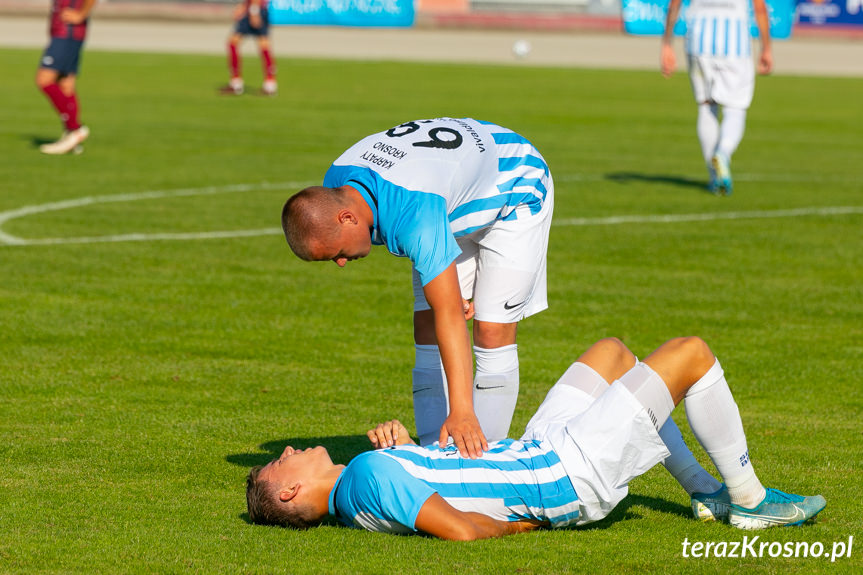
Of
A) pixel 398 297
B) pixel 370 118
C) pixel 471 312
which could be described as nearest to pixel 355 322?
pixel 398 297

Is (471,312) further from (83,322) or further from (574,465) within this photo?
(83,322)

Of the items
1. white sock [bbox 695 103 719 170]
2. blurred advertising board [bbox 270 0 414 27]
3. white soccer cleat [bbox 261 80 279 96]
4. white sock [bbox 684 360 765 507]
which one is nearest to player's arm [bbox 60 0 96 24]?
white sock [bbox 695 103 719 170]

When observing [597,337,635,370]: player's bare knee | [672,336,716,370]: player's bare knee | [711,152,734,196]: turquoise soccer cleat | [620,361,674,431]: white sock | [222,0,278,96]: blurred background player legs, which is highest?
[672,336,716,370]: player's bare knee

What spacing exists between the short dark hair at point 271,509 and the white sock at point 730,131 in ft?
33.3

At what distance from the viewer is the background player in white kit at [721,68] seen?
47.5ft

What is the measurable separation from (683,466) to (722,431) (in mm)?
356

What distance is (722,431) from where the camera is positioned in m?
5.20

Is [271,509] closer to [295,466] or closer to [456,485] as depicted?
[295,466]

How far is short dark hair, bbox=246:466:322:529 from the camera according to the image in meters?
5.21

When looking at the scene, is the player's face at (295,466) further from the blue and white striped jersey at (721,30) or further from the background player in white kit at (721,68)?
the blue and white striped jersey at (721,30)

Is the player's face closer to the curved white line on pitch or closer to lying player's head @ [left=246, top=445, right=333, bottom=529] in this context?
lying player's head @ [left=246, top=445, right=333, bottom=529]

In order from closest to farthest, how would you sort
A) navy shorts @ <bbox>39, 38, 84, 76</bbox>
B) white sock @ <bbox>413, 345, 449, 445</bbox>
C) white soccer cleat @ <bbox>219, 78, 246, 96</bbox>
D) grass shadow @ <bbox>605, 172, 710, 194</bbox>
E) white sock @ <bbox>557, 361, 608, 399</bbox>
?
white sock @ <bbox>557, 361, 608, 399</bbox>
white sock @ <bbox>413, 345, 449, 445</bbox>
grass shadow @ <bbox>605, 172, 710, 194</bbox>
navy shorts @ <bbox>39, 38, 84, 76</bbox>
white soccer cleat @ <bbox>219, 78, 246, 96</bbox>

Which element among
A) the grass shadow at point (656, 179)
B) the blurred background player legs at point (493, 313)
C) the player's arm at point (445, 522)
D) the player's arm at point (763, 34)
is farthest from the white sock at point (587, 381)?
the grass shadow at point (656, 179)

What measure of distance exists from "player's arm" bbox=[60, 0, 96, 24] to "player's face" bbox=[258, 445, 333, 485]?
12946 mm
